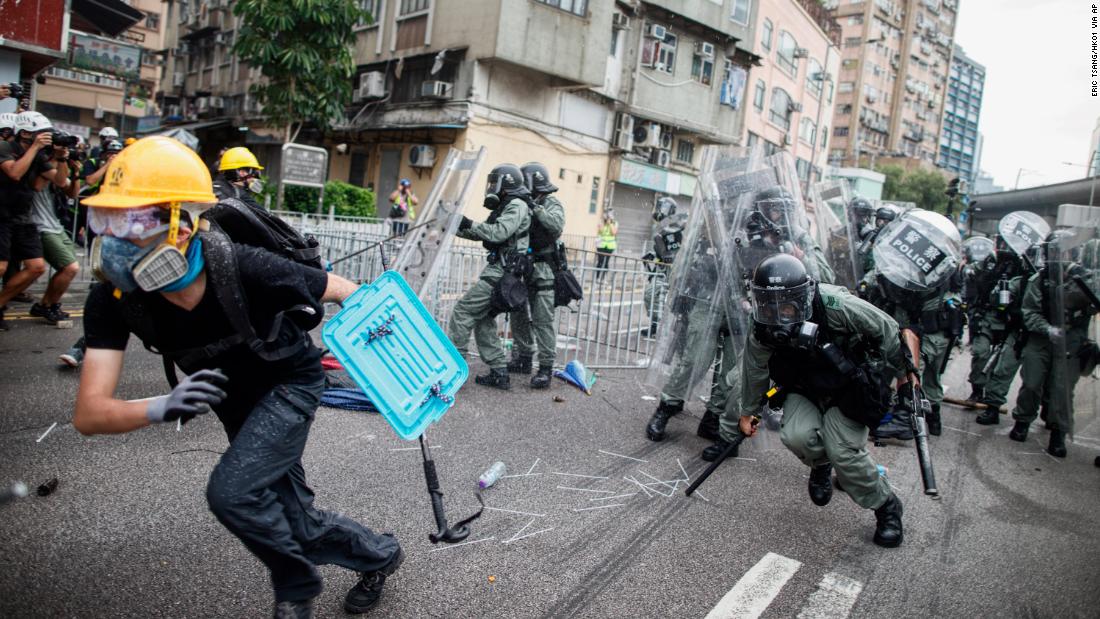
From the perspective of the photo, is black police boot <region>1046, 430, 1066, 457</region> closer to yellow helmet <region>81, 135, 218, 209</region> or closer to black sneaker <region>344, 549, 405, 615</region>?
black sneaker <region>344, 549, 405, 615</region>

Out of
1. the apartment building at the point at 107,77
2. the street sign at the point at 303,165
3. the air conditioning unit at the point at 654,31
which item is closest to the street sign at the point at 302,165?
the street sign at the point at 303,165

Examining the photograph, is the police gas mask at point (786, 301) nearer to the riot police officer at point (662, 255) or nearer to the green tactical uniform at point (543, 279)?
the green tactical uniform at point (543, 279)

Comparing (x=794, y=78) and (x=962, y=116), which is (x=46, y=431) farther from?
(x=962, y=116)

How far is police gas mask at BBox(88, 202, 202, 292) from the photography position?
2113 millimetres

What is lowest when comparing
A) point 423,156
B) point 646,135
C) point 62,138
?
point 62,138

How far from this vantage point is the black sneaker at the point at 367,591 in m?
2.79

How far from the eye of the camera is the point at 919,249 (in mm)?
5539

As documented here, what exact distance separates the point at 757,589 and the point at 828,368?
1263 mm

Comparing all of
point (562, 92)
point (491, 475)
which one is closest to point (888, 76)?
point (562, 92)

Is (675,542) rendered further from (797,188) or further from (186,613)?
(797,188)

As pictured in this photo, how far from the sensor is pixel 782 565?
363cm

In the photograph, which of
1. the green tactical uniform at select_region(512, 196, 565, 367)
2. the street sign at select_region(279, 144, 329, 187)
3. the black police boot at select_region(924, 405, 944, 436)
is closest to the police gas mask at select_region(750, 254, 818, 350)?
the green tactical uniform at select_region(512, 196, 565, 367)

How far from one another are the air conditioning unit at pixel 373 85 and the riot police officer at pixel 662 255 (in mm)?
14032

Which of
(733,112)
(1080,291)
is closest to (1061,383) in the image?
(1080,291)
